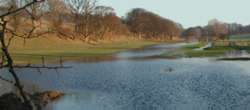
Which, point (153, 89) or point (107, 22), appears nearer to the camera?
point (153, 89)

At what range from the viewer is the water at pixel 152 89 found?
22.3m

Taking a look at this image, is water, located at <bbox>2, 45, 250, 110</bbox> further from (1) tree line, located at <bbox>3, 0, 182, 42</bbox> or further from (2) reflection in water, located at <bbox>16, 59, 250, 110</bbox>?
(1) tree line, located at <bbox>3, 0, 182, 42</bbox>

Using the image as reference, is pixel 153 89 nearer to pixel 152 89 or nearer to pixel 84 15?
pixel 152 89

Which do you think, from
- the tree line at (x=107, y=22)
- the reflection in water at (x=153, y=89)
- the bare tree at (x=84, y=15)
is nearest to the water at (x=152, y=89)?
the reflection in water at (x=153, y=89)

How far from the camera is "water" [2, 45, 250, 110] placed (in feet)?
73.3

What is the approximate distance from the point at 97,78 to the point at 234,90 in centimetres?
1236

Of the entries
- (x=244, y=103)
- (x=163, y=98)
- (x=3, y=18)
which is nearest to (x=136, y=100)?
(x=163, y=98)

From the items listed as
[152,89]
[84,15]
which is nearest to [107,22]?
[84,15]

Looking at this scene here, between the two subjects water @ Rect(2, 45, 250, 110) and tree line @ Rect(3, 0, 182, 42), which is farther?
tree line @ Rect(3, 0, 182, 42)

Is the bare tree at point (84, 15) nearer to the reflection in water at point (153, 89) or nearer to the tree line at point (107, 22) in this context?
the tree line at point (107, 22)

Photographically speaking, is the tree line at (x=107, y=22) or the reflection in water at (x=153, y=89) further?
the tree line at (x=107, y=22)

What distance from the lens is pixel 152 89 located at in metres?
27.2


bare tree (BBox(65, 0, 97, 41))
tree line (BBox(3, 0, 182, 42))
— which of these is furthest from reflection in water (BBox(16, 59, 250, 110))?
bare tree (BBox(65, 0, 97, 41))

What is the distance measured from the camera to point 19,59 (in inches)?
2050
